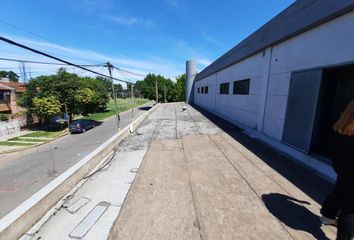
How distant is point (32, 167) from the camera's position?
11164 mm

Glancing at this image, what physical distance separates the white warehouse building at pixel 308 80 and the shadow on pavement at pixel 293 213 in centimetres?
102

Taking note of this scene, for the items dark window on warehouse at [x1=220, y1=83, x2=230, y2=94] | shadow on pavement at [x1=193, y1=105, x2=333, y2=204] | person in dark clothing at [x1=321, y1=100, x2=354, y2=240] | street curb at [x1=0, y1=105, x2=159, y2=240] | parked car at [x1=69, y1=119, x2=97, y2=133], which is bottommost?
parked car at [x1=69, y1=119, x2=97, y2=133]

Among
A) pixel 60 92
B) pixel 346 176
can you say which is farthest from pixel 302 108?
pixel 60 92

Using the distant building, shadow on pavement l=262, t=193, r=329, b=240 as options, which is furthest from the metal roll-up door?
the distant building

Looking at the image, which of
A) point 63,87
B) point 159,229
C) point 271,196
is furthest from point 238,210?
point 63,87

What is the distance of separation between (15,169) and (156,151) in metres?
11.1

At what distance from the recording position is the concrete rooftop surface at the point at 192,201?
229 centimetres

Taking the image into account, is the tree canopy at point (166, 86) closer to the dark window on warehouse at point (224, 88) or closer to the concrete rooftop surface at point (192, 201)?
the dark window on warehouse at point (224, 88)

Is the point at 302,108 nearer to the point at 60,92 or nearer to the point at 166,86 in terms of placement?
the point at 60,92

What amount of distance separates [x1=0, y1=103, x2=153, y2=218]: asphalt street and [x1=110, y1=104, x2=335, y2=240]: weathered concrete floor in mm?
6827

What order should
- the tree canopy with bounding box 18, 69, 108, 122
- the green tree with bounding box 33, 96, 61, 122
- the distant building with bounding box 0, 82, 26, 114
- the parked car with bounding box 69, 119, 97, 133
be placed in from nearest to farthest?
the green tree with bounding box 33, 96, 61, 122 < the parked car with bounding box 69, 119, 97, 133 < the tree canopy with bounding box 18, 69, 108, 122 < the distant building with bounding box 0, 82, 26, 114

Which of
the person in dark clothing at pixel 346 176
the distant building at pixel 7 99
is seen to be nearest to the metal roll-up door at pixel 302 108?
the person in dark clothing at pixel 346 176

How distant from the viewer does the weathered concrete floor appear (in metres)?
2.30

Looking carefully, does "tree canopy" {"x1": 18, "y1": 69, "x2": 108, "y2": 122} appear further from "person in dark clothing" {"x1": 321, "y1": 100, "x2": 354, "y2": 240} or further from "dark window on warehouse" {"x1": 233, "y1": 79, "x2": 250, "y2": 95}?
"person in dark clothing" {"x1": 321, "y1": 100, "x2": 354, "y2": 240}
